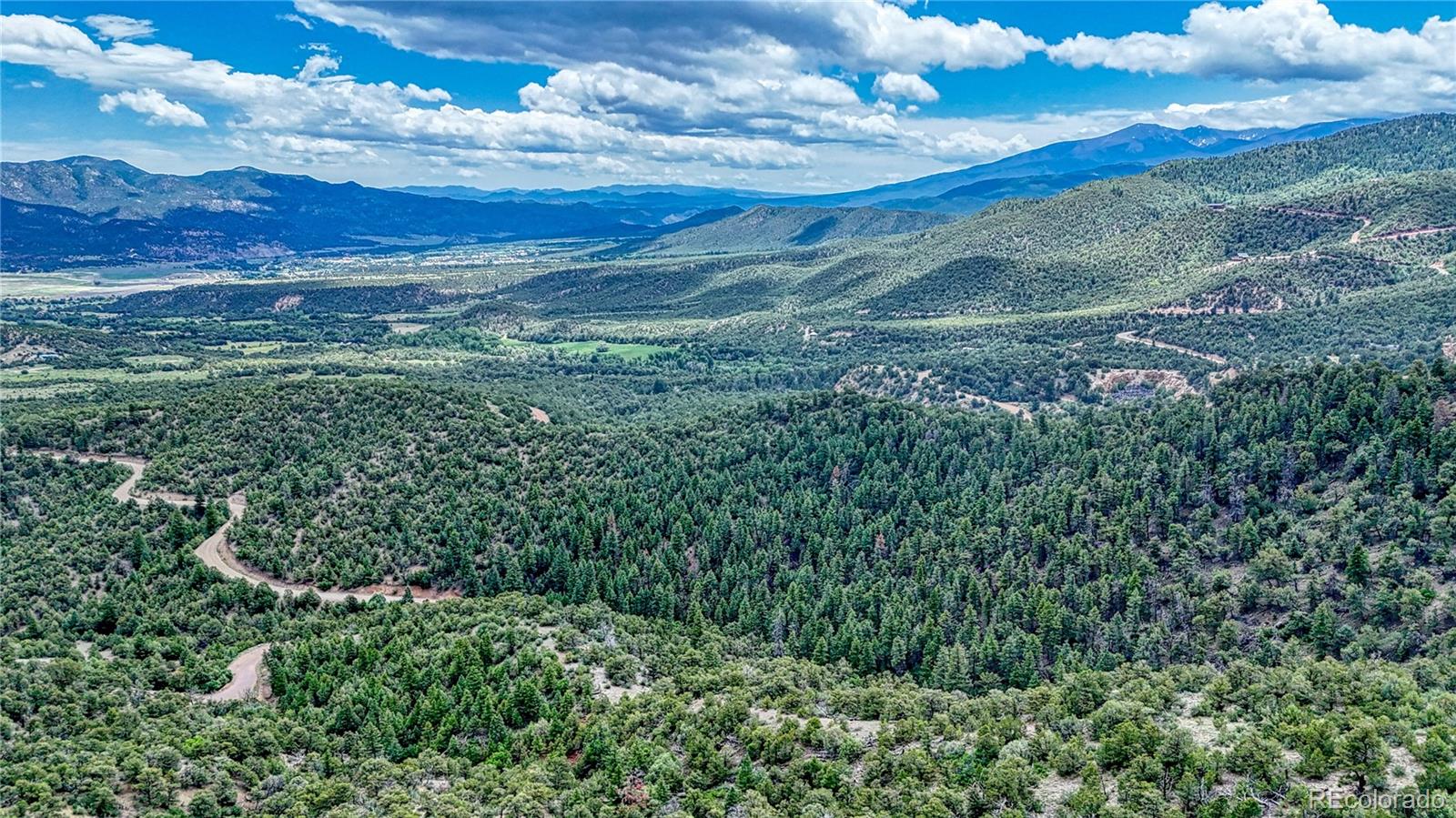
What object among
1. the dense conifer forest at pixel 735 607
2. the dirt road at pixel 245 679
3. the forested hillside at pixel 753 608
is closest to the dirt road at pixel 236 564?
the dense conifer forest at pixel 735 607

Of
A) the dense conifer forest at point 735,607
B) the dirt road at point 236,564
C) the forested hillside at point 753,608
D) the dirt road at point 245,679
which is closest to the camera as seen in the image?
the dense conifer forest at point 735,607

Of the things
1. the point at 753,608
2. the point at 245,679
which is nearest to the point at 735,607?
the point at 753,608

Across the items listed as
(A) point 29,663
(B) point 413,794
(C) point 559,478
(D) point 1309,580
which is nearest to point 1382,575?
(D) point 1309,580

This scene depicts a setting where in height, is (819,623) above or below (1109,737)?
below

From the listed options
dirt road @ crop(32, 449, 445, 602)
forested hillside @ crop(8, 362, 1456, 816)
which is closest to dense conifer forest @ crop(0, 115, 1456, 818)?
forested hillside @ crop(8, 362, 1456, 816)

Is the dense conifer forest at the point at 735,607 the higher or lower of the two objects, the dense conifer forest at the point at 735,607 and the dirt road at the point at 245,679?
the higher

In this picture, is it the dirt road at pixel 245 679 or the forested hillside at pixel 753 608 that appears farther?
the dirt road at pixel 245 679

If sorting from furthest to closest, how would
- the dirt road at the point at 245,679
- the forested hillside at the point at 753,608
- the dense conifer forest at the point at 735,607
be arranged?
the dirt road at the point at 245,679 → the forested hillside at the point at 753,608 → the dense conifer forest at the point at 735,607

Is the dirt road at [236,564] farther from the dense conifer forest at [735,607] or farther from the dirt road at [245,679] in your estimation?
the dirt road at [245,679]

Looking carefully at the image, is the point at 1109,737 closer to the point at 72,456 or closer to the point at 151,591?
the point at 151,591
